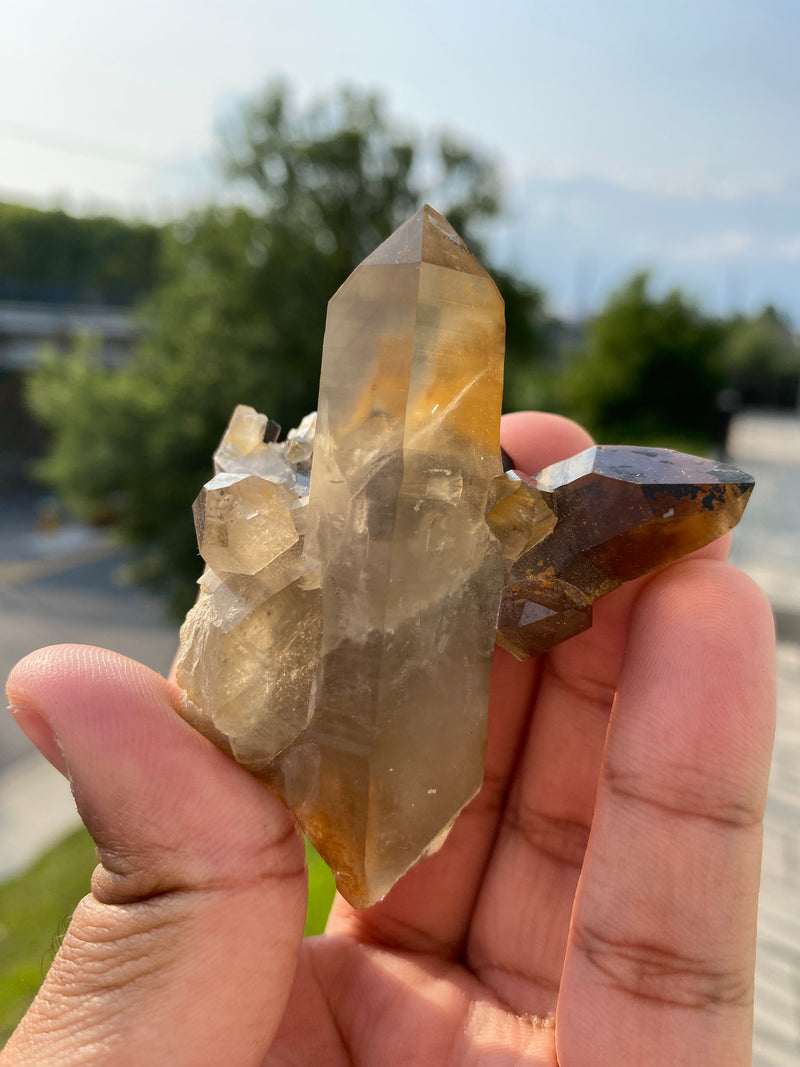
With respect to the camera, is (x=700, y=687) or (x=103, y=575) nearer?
(x=700, y=687)

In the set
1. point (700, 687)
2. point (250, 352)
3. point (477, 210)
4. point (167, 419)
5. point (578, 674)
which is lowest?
point (167, 419)

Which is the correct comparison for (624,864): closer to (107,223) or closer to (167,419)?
(167,419)

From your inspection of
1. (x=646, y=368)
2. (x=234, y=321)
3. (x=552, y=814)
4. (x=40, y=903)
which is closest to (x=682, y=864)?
(x=552, y=814)

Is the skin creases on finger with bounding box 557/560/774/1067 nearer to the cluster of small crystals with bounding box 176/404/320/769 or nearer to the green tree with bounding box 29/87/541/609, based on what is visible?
the cluster of small crystals with bounding box 176/404/320/769

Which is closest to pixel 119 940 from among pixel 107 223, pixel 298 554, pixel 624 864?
pixel 298 554

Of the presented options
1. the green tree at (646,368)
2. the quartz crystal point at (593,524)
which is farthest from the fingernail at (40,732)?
the green tree at (646,368)

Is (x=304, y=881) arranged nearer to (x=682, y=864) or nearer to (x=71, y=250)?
(x=682, y=864)

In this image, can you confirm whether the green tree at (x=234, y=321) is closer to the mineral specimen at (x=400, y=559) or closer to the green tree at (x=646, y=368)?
the green tree at (x=646, y=368)
